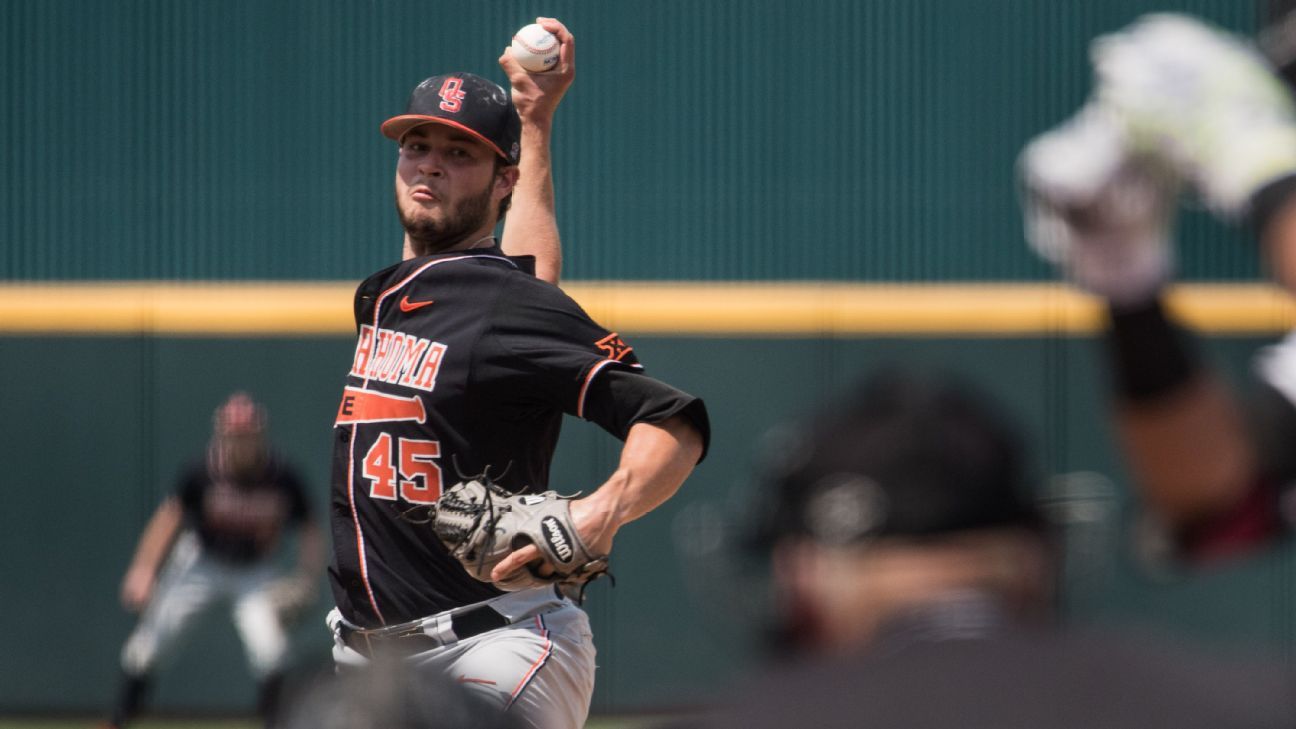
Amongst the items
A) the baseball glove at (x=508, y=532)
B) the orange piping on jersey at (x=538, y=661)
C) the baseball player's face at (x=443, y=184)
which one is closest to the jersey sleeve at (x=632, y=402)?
the baseball glove at (x=508, y=532)

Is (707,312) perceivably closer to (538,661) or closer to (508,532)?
(538,661)

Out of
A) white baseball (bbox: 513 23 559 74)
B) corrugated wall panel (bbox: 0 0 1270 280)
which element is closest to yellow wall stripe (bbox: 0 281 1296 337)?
corrugated wall panel (bbox: 0 0 1270 280)

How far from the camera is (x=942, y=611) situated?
1.24 meters

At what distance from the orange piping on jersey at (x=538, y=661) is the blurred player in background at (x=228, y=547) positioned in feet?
15.3

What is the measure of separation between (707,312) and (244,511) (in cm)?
255

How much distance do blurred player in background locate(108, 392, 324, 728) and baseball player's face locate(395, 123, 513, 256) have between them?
15.2ft

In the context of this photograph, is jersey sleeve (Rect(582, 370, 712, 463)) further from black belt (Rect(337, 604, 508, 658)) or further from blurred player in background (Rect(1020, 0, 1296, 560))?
blurred player in background (Rect(1020, 0, 1296, 560))

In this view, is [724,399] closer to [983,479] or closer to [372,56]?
[372,56]

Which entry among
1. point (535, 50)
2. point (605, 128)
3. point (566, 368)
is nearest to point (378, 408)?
point (566, 368)

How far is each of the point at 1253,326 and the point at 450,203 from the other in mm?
6232

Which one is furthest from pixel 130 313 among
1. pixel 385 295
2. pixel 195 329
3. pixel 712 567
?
pixel 712 567

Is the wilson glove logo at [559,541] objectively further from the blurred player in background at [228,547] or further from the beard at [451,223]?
the blurred player in background at [228,547]

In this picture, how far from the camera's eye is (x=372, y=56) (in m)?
9.41

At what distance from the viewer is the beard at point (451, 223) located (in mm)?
3342
